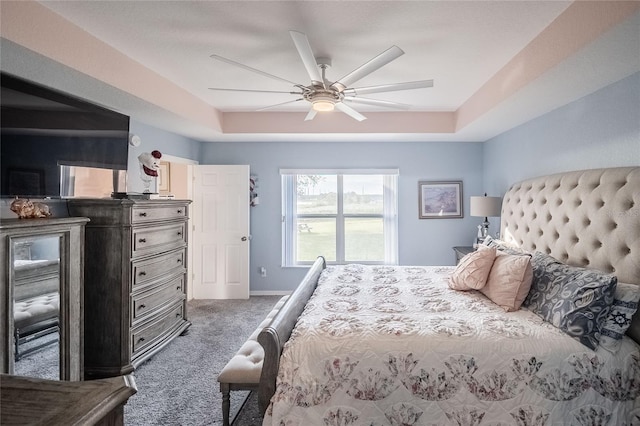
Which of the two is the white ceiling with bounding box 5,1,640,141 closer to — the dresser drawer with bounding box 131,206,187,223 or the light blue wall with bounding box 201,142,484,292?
the dresser drawer with bounding box 131,206,187,223

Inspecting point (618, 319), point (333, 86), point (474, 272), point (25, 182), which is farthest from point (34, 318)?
point (618, 319)

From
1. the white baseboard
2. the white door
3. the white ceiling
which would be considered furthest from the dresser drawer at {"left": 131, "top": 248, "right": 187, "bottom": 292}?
the white baseboard

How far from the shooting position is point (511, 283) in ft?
7.14

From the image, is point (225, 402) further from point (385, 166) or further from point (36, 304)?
point (385, 166)

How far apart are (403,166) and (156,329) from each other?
3862mm

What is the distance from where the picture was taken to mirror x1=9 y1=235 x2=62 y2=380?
1.78 m

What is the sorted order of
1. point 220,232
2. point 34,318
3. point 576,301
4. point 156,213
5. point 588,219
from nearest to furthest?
point 576,301, point 34,318, point 588,219, point 156,213, point 220,232

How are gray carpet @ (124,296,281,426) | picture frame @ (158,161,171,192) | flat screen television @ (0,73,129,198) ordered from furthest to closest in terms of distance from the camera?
picture frame @ (158,161,171,192), gray carpet @ (124,296,281,426), flat screen television @ (0,73,129,198)

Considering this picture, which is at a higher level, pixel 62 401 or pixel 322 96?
pixel 322 96

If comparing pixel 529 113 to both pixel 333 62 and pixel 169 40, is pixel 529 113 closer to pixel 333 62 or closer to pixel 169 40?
pixel 333 62

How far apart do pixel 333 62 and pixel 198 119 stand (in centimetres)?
182

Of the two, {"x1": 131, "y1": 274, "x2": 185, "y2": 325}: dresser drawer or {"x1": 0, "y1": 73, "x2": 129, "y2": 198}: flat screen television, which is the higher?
{"x1": 0, "y1": 73, "x2": 129, "y2": 198}: flat screen television

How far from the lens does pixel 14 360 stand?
5.71ft

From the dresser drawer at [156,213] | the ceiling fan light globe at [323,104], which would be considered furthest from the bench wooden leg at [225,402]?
the ceiling fan light globe at [323,104]
